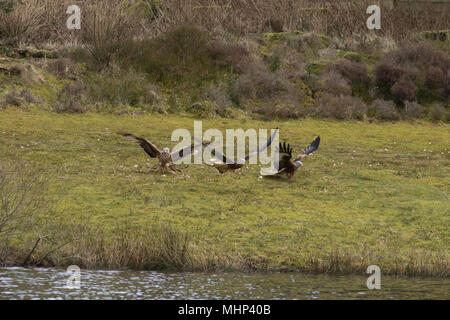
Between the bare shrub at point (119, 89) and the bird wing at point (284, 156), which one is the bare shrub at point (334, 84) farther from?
the bird wing at point (284, 156)

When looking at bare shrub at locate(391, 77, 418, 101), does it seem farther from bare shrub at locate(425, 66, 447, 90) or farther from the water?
the water

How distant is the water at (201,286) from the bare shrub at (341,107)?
1843cm

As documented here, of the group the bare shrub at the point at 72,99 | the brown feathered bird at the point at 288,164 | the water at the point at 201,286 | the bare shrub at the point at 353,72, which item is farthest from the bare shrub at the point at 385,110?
the water at the point at 201,286

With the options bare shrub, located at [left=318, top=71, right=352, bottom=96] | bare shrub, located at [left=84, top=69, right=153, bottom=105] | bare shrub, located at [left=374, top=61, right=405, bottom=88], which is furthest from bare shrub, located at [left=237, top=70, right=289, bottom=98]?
bare shrub, located at [left=374, top=61, right=405, bottom=88]

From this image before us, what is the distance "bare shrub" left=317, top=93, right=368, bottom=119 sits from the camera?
1287 inches

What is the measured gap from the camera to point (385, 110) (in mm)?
33312

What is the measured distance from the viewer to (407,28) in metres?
43.4

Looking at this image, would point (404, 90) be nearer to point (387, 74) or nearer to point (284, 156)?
point (387, 74)

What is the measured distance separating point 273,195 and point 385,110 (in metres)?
14.5

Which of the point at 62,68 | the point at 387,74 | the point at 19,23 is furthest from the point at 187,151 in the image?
the point at 19,23

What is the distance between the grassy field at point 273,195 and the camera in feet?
52.6

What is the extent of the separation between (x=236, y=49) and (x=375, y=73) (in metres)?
6.47

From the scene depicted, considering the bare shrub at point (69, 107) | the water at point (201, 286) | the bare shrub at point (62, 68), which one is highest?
the bare shrub at point (62, 68)

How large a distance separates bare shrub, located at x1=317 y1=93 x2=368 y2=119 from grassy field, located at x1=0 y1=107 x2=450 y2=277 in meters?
3.19
